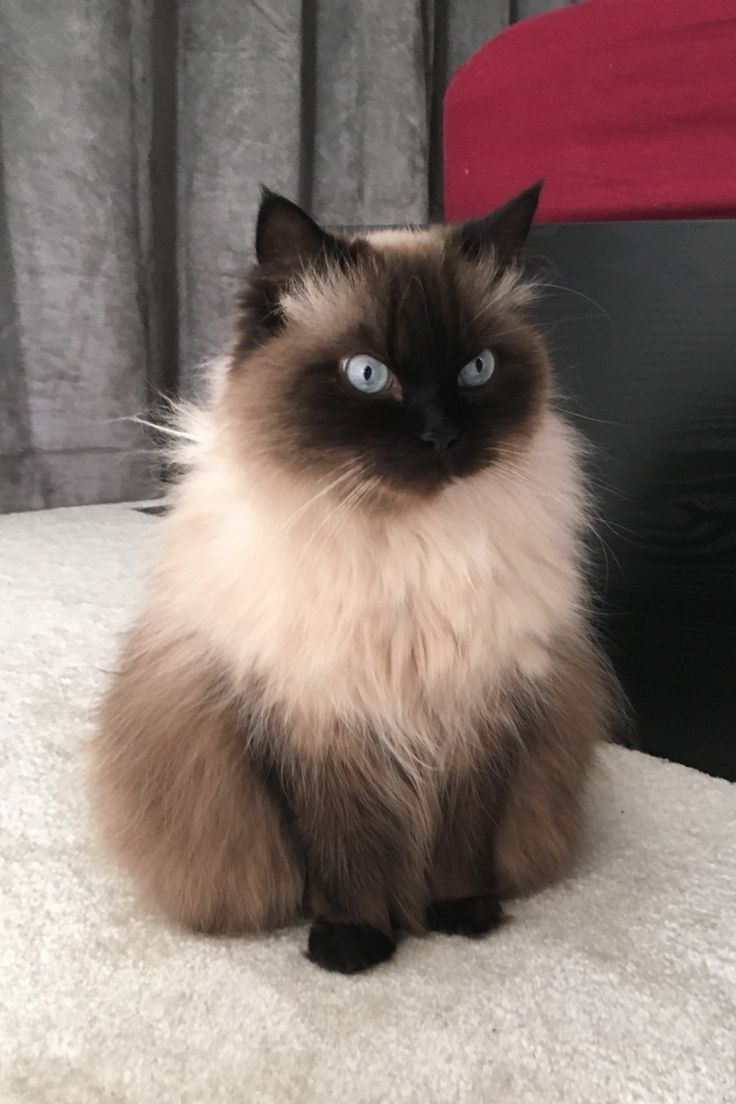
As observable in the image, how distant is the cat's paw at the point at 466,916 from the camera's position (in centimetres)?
103

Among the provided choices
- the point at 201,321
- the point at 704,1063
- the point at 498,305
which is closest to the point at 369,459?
the point at 498,305

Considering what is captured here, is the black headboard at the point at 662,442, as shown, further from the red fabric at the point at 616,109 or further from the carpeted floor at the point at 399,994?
the carpeted floor at the point at 399,994

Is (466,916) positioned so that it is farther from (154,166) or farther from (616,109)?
(154,166)

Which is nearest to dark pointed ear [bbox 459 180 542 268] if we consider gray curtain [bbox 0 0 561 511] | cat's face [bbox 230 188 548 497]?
cat's face [bbox 230 188 548 497]

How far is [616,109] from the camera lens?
4.27 feet

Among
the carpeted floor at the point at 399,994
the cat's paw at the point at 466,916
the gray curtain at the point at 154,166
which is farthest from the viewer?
the gray curtain at the point at 154,166

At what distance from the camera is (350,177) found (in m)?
2.64

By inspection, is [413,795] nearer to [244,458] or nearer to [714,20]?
[244,458]

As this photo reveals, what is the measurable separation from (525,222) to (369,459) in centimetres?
35

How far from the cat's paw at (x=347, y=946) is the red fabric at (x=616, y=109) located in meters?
1.00

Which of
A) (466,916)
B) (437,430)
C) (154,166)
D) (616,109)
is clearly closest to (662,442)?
(616,109)

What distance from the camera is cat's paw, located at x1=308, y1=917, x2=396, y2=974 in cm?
96

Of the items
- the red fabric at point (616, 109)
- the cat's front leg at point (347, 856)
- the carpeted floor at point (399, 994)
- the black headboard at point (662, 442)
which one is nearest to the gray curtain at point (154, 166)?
the red fabric at point (616, 109)

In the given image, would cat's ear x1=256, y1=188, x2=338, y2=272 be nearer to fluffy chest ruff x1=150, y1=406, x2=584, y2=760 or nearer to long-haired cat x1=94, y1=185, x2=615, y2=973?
long-haired cat x1=94, y1=185, x2=615, y2=973
